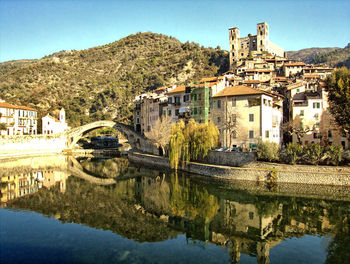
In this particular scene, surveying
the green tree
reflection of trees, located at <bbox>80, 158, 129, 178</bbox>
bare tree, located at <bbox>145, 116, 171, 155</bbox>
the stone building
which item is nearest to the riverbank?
the green tree

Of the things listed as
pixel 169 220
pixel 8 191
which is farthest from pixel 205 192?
pixel 8 191

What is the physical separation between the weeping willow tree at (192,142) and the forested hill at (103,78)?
74392 millimetres

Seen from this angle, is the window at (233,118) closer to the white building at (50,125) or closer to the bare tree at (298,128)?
the bare tree at (298,128)

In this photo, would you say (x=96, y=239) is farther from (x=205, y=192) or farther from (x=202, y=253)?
(x=205, y=192)

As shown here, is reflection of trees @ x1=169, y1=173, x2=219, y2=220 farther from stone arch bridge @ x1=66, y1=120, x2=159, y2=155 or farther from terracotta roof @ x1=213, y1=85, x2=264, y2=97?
stone arch bridge @ x1=66, y1=120, x2=159, y2=155

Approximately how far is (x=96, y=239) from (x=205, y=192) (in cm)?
1397

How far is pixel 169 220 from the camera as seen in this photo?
23266 millimetres

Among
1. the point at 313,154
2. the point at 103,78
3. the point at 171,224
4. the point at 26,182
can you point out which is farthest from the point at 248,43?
the point at 171,224

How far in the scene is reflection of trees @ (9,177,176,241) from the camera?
21438mm

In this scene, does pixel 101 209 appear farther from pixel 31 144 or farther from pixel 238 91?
pixel 31 144

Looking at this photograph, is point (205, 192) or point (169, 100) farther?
point (169, 100)

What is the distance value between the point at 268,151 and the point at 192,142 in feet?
34.7

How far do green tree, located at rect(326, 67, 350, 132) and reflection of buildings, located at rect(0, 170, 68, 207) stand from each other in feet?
113

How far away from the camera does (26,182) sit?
38.3 m
